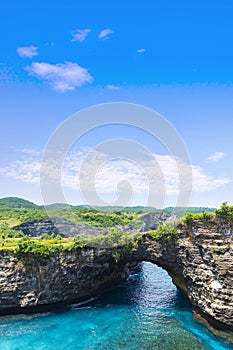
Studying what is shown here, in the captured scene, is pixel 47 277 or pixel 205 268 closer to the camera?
pixel 205 268

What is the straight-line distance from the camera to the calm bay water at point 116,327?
19906 millimetres

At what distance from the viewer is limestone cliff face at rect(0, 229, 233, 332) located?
20.8 m

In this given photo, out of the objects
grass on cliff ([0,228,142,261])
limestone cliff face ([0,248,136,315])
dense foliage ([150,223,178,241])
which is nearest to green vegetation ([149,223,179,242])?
dense foliage ([150,223,178,241])

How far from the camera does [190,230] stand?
23062mm

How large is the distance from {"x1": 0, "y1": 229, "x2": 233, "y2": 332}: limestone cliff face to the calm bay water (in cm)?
123

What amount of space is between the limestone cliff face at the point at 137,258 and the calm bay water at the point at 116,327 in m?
1.23

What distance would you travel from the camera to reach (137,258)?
26.5 metres

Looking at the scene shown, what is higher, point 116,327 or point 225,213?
point 225,213

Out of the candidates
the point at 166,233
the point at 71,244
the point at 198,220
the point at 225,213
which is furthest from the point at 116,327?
the point at 225,213

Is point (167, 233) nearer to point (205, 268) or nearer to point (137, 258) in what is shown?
point (205, 268)

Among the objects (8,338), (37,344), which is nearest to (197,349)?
(37,344)

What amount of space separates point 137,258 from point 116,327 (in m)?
5.95

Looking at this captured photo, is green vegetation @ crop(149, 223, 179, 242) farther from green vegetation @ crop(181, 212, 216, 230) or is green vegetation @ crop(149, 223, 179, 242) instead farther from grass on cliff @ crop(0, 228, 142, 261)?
grass on cliff @ crop(0, 228, 142, 261)

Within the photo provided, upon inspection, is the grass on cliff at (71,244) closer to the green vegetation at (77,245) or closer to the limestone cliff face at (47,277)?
the green vegetation at (77,245)
